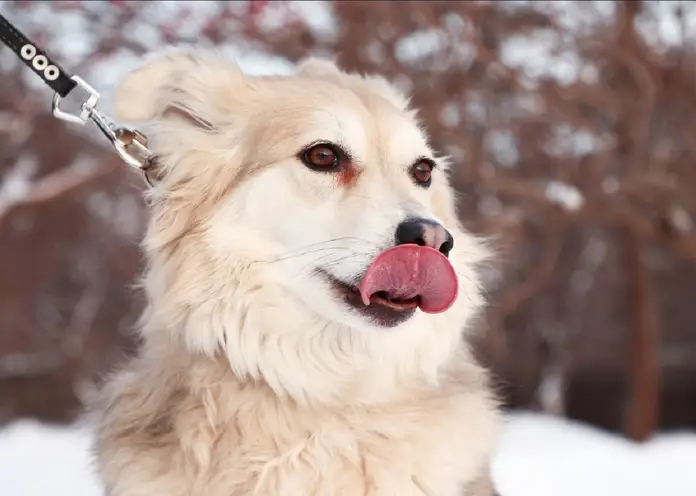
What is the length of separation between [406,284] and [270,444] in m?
0.53

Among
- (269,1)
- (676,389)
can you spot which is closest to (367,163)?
(269,1)

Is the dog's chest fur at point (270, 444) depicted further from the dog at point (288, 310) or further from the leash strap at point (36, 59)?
the leash strap at point (36, 59)

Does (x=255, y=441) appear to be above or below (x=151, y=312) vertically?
below

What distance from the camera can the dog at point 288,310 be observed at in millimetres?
1918

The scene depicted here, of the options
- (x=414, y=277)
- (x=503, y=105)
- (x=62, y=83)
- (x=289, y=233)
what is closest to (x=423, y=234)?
(x=414, y=277)

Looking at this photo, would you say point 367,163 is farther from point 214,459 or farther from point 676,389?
point 676,389

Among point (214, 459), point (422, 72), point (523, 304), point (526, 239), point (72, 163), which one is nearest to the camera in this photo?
point (214, 459)

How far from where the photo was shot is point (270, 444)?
194cm

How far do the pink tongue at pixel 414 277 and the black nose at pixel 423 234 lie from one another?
0.07 feet

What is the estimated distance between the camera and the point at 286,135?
223 cm

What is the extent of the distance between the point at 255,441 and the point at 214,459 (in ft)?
0.36

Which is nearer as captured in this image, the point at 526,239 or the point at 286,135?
the point at 286,135

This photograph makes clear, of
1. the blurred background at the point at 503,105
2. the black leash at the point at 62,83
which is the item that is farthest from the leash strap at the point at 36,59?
the blurred background at the point at 503,105

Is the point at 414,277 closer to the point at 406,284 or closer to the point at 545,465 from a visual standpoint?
the point at 406,284
